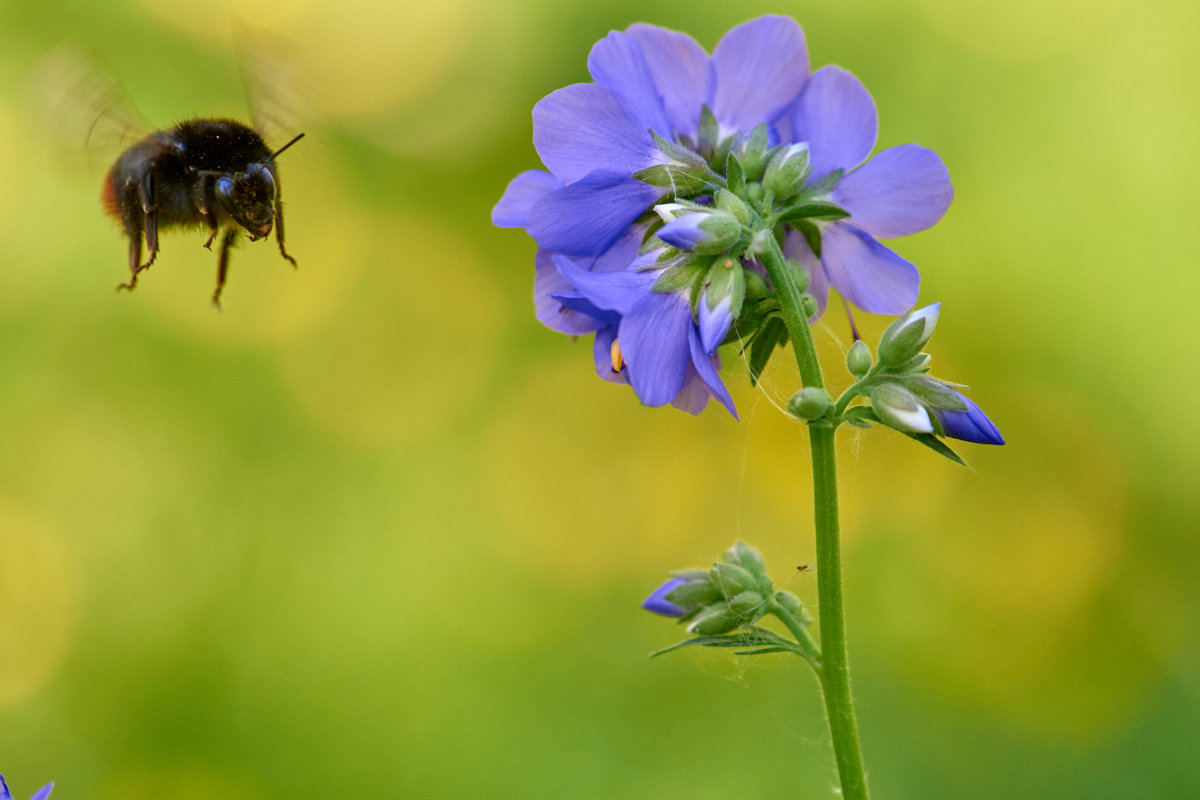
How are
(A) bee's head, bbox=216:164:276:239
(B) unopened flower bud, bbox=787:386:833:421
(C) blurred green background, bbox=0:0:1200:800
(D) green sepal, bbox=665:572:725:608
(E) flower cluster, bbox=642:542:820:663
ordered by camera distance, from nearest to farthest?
(B) unopened flower bud, bbox=787:386:833:421, (E) flower cluster, bbox=642:542:820:663, (D) green sepal, bbox=665:572:725:608, (A) bee's head, bbox=216:164:276:239, (C) blurred green background, bbox=0:0:1200:800

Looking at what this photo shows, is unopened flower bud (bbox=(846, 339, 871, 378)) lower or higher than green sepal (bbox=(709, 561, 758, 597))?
higher

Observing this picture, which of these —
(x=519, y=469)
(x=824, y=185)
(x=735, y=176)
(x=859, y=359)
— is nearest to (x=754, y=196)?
(x=735, y=176)

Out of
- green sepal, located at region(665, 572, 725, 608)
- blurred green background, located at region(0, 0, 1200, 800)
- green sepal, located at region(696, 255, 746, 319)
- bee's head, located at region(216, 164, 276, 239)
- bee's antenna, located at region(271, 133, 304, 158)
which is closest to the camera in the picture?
green sepal, located at region(696, 255, 746, 319)

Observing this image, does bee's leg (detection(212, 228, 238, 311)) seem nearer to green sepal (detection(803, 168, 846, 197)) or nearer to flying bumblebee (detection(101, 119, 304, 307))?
flying bumblebee (detection(101, 119, 304, 307))

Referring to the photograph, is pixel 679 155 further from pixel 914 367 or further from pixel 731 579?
pixel 731 579

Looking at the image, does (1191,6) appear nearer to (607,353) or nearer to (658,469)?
(658,469)

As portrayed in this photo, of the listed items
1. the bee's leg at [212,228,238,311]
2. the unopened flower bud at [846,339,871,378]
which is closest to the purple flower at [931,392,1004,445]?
the unopened flower bud at [846,339,871,378]
